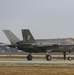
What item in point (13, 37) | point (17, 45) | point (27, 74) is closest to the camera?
point (27, 74)

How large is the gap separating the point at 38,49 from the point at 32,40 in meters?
2.01

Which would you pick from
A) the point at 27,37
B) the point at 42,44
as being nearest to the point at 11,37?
the point at 27,37

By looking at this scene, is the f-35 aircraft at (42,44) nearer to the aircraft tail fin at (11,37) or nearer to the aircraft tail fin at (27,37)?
the aircraft tail fin at (27,37)

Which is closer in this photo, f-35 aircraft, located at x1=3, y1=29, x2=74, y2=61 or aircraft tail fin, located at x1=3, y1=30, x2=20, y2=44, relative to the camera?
f-35 aircraft, located at x1=3, y1=29, x2=74, y2=61

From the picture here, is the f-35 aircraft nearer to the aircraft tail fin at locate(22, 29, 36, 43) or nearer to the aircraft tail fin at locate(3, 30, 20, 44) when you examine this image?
the aircraft tail fin at locate(22, 29, 36, 43)

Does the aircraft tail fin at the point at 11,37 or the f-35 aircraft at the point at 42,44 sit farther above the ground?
the aircraft tail fin at the point at 11,37

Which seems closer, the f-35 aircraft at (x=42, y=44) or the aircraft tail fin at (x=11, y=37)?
the f-35 aircraft at (x=42, y=44)

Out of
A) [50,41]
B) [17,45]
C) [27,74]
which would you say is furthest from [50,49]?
[27,74]

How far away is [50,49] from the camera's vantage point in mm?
58594

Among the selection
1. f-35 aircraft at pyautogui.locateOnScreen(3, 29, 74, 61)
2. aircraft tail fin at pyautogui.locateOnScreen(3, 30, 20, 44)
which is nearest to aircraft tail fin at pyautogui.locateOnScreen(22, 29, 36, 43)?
f-35 aircraft at pyautogui.locateOnScreen(3, 29, 74, 61)

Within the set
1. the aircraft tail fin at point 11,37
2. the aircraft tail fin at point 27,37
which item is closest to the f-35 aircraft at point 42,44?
the aircraft tail fin at point 27,37

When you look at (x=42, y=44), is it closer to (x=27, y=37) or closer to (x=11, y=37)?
(x=27, y=37)

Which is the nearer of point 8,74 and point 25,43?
point 8,74

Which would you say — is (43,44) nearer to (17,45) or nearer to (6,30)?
(17,45)
